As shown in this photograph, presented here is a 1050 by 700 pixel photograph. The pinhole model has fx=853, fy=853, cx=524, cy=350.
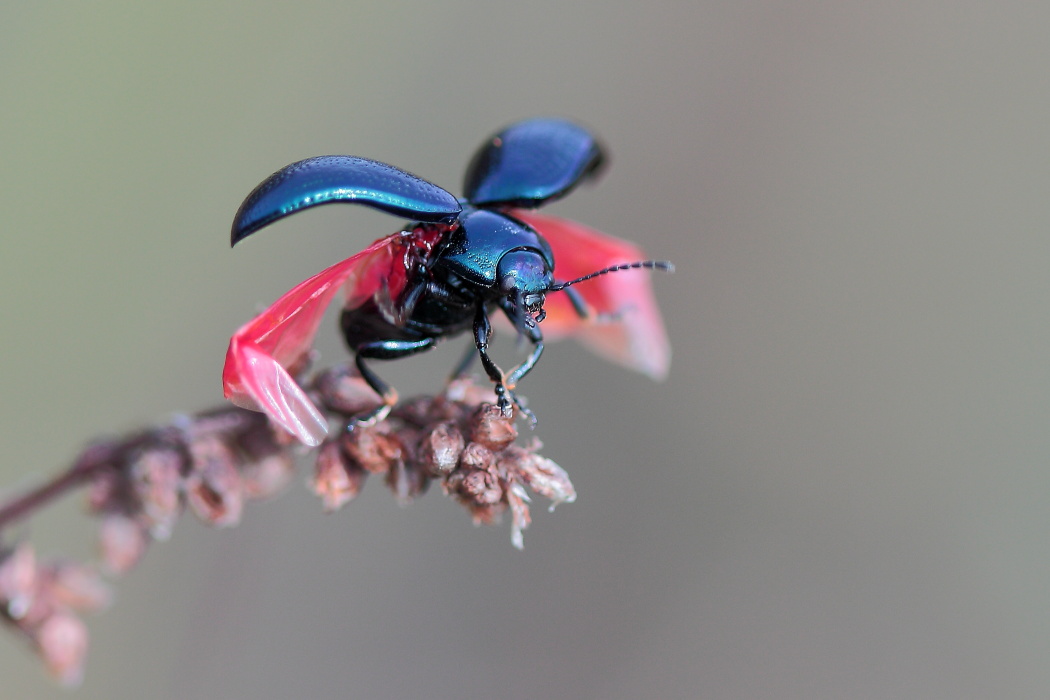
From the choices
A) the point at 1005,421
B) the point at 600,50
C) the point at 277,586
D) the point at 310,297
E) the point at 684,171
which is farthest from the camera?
the point at 600,50

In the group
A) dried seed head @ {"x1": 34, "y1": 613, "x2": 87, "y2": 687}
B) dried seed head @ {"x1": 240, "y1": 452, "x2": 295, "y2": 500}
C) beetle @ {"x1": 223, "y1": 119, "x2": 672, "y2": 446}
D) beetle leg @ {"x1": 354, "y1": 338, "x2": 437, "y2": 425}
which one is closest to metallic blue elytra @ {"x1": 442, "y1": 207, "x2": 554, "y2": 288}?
beetle @ {"x1": 223, "y1": 119, "x2": 672, "y2": 446}

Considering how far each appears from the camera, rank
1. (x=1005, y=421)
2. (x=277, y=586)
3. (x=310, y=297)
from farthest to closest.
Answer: (x=1005, y=421), (x=277, y=586), (x=310, y=297)

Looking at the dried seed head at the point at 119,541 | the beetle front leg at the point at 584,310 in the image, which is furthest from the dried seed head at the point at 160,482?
the beetle front leg at the point at 584,310

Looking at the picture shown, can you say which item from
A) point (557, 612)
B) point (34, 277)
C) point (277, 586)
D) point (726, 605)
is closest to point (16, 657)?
point (277, 586)

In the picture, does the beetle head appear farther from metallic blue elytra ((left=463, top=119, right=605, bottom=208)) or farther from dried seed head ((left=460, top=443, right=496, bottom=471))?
dried seed head ((left=460, top=443, right=496, bottom=471))

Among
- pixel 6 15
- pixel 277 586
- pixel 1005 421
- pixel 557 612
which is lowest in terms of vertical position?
pixel 277 586

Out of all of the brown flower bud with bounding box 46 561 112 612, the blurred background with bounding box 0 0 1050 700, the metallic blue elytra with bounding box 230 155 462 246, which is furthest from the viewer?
the blurred background with bounding box 0 0 1050 700

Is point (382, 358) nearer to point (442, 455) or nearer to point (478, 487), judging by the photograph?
point (442, 455)

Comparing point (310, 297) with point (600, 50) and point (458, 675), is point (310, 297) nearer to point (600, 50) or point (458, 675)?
point (458, 675)
